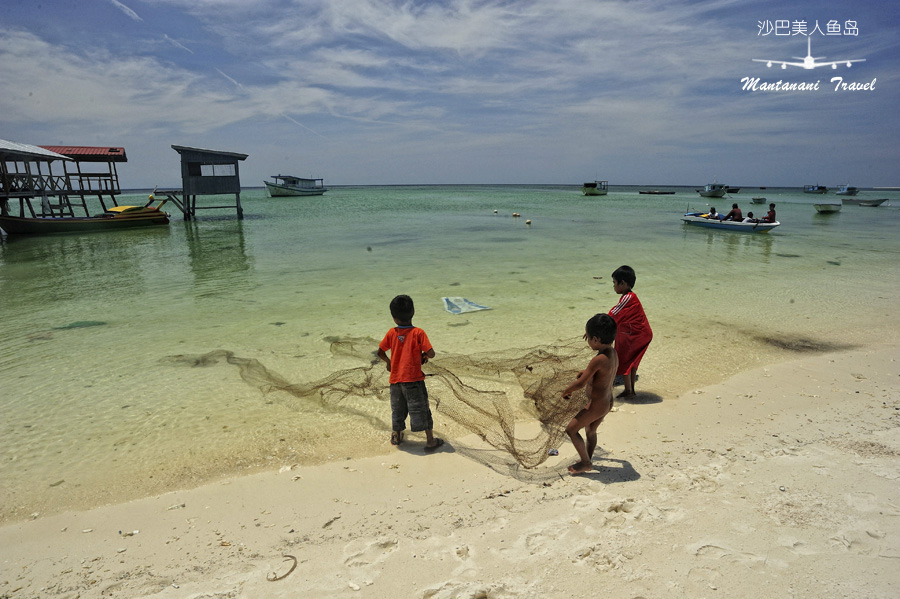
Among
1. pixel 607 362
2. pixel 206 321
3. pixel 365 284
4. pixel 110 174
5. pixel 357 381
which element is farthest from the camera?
pixel 110 174

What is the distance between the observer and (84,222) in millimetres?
26188

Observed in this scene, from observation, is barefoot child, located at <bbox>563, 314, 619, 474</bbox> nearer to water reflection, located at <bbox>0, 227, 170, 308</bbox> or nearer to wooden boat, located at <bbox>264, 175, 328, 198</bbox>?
water reflection, located at <bbox>0, 227, 170, 308</bbox>

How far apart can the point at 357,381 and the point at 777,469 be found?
407 centimetres

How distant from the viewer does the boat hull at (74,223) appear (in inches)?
949

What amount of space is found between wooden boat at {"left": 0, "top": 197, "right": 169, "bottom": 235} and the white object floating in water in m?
26.5

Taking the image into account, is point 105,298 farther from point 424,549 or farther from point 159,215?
point 159,215

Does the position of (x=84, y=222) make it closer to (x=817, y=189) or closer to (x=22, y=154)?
(x=22, y=154)

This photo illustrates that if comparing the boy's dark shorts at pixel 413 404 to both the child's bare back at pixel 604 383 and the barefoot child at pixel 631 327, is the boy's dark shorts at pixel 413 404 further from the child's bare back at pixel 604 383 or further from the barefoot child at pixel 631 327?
the barefoot child at pixel 631 327

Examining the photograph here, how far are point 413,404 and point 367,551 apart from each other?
1377 mm

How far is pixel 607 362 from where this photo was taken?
11.0 feet

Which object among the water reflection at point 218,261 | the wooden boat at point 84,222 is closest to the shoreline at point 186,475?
the water reflection at point 218,261

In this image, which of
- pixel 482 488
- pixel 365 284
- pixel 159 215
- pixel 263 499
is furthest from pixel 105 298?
pixel 159 215

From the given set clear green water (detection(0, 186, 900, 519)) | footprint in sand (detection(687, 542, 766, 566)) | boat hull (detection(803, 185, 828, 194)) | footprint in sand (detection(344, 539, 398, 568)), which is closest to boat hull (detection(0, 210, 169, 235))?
clear green water (detection(0, 186, 900, 519))

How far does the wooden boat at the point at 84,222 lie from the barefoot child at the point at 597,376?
1224 inches
